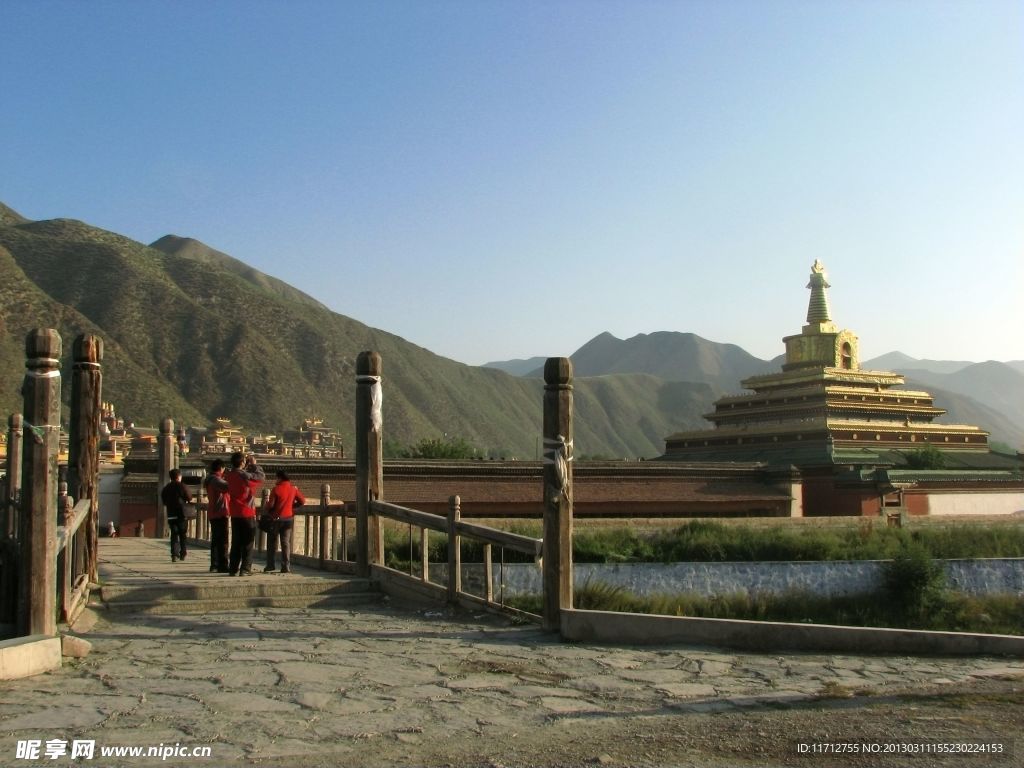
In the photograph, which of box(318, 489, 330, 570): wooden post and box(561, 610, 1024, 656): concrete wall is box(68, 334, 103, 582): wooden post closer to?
box(318, 489, 330, 570): wooden post

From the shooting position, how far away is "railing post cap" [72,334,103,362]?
10867 millimetres

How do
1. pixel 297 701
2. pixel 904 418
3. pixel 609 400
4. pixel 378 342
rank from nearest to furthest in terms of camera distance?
pixel 297 701
pixel 904 418
pixel 378 342
pixel 609 400

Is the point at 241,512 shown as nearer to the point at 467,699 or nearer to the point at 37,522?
the point at 37,522

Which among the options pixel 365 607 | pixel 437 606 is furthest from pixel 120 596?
pixel 437 606

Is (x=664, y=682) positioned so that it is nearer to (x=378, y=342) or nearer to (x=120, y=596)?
(x=120, y=596)

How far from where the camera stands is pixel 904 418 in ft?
130

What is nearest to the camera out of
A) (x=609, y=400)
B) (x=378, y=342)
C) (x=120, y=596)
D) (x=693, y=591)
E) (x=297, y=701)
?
(x=297, y=701)

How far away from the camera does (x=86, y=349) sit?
10.9m

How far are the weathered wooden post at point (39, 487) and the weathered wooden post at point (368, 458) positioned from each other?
4.02m

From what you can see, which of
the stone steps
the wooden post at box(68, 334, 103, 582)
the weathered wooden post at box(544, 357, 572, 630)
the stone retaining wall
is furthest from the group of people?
the stone retaining wall

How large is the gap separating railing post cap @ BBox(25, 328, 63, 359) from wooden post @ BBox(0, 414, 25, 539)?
0.70 metres

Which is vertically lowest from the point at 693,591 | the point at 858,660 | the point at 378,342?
the point at 693,591

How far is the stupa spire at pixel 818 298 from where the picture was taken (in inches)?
1829

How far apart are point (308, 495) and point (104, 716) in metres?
20.7
